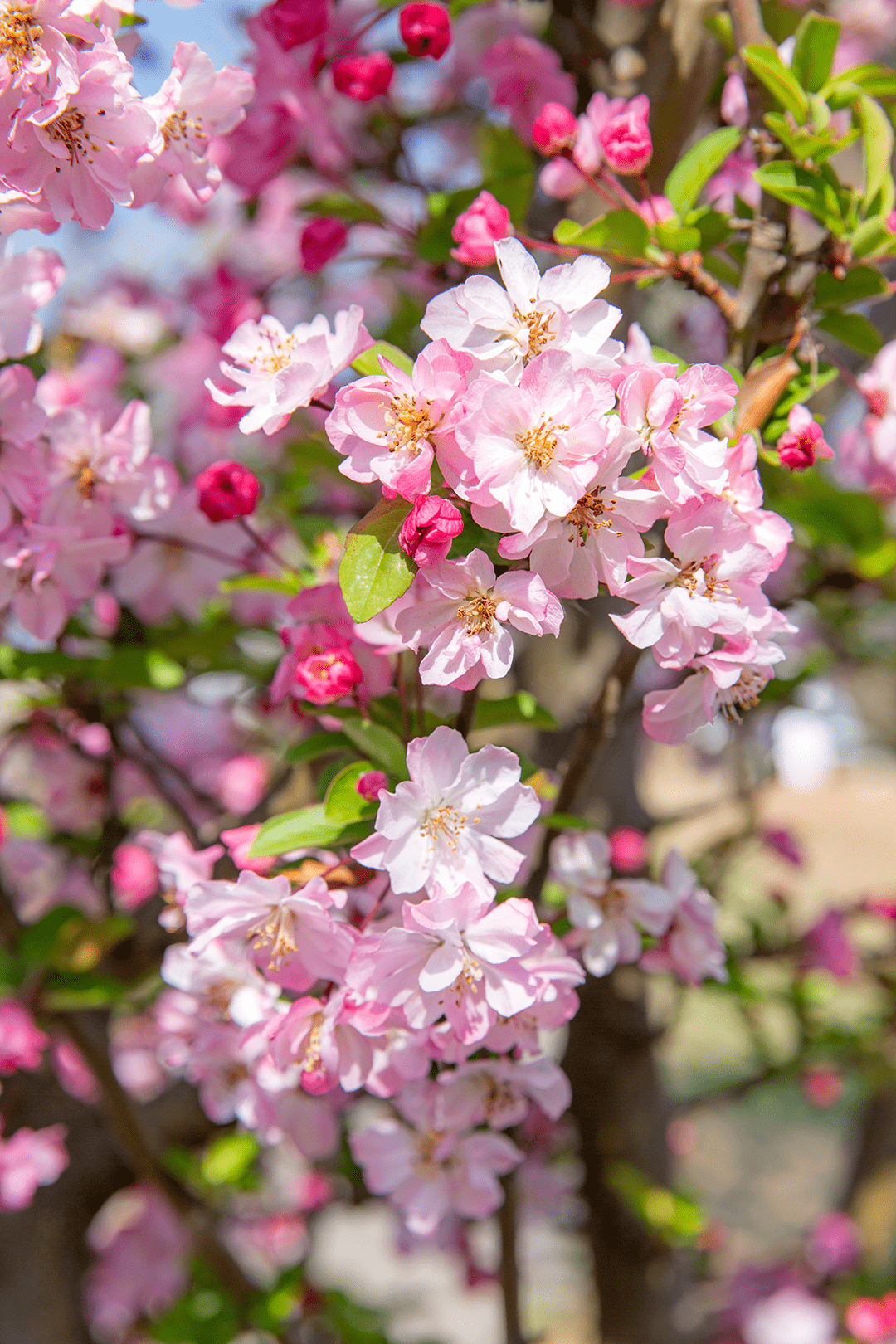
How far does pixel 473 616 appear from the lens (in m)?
0.78

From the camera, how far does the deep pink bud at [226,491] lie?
1109mm

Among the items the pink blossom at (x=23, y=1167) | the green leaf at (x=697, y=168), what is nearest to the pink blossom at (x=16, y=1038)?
the pink blossom at (x=23, y=1167)

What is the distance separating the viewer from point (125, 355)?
8.30ft

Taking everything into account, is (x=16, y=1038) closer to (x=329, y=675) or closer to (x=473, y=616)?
(x=329, y=675)

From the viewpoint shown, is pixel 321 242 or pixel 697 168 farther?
pixel 321 242

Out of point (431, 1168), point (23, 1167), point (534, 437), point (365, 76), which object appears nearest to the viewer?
point (534, 437)

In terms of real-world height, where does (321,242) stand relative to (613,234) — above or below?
below

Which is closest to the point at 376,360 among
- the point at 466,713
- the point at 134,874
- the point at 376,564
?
the point at 376,564

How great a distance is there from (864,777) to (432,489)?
593 inches

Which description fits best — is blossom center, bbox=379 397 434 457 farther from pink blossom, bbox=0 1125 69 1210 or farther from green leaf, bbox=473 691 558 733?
pink blossom, bbox=0 1125 69 1210

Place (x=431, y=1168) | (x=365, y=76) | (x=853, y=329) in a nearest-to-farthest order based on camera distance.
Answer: (x=853, y=329), (x=431, y=1168), (x=365, y=76)

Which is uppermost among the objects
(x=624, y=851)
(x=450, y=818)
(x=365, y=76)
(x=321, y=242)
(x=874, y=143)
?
(x=874, y=143)

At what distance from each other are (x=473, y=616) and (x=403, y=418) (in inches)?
6.8

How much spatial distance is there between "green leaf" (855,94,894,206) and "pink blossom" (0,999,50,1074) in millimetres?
1661
